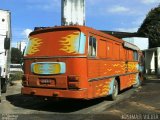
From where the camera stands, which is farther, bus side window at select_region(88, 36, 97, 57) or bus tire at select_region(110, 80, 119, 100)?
bus tire at select_region(110, 80, 119, 100)

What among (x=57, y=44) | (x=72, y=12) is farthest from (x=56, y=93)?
(x=72, y=12)

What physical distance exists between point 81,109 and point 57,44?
8.15 ft

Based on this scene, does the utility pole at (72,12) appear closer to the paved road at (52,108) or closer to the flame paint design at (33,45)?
the paved road at (52,108)

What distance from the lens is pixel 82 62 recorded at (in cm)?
1309

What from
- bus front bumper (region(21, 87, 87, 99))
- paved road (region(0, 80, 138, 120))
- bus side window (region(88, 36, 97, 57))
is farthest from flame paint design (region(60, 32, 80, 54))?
paved road (region(0, 80, 138, 120))

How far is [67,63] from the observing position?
13.1m

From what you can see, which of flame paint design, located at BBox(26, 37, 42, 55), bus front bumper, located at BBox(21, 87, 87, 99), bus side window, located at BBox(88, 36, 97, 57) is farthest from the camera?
flame paint design, located at BBox(26, 37, 42, 55)

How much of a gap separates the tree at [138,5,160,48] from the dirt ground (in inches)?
1482

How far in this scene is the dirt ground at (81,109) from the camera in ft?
40.1

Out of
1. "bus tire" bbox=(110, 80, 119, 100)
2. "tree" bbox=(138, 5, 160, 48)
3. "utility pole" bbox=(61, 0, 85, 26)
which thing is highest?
"tree" bbox=(138, 5, 160, 48)

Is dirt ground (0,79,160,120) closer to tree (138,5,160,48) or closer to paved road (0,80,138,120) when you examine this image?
paved road (0,80,138,120)

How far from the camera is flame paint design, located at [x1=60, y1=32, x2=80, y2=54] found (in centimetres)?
1315

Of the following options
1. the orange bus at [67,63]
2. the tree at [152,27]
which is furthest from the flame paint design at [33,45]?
the tree at [152,27]

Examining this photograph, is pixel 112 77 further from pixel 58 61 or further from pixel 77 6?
pixel 77 6
